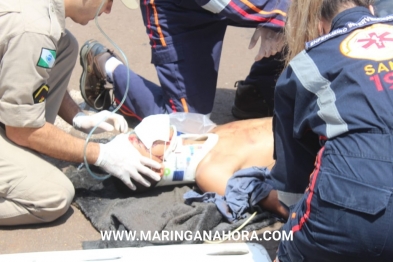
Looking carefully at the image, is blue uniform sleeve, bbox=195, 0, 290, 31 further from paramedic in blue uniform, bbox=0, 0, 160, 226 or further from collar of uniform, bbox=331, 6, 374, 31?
collar of uniform, bbox=331, 6, 374, 31

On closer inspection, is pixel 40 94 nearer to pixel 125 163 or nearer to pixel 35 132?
pixel 35 132

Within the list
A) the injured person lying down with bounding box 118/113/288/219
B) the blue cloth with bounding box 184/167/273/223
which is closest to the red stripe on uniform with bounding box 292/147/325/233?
the blue cloth with bounding box 184/167/273/223

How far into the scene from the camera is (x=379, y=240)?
1.56 meters

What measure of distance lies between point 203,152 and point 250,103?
75 cm

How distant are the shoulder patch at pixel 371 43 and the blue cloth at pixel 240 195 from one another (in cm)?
90

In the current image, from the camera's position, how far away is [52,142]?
7.60ft

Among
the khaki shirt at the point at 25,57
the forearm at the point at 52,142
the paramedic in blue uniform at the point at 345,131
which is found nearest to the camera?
the paramedic in blue uniform at the point at 345,131

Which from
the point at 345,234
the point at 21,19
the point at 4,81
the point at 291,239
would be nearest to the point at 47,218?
the point at 4,81

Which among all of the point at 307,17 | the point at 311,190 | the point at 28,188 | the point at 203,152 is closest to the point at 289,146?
the point at 311,190

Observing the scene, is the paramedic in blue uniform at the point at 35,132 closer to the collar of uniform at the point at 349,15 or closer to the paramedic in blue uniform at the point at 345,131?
the paramedic in blue uniform at the point at 345,131

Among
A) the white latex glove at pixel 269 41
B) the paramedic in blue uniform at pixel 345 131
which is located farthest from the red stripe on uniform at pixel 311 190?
the white latex glove at pixel 269 41

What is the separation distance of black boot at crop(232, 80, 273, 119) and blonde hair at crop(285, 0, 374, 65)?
1.24m

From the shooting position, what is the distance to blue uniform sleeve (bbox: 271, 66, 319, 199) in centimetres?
182

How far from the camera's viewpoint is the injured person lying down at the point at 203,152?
2574mm
